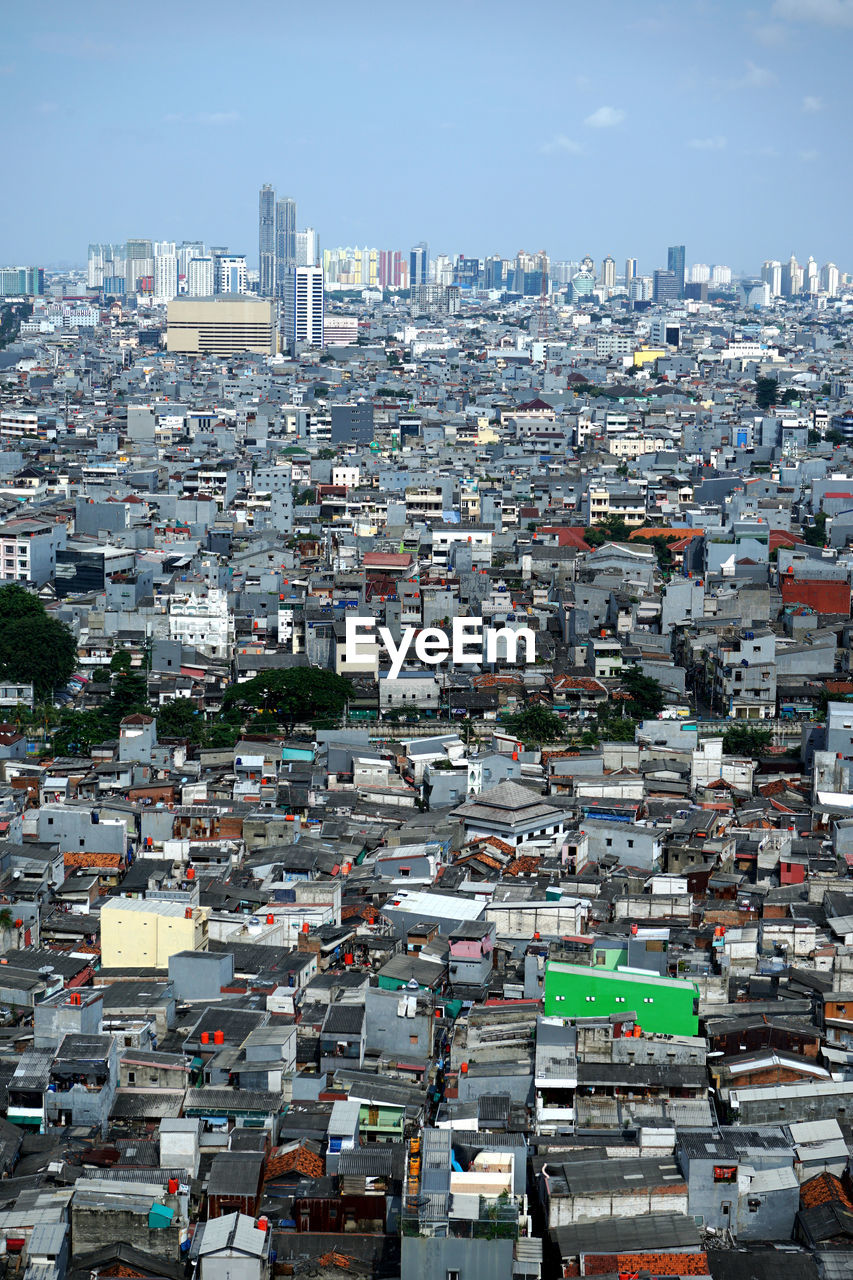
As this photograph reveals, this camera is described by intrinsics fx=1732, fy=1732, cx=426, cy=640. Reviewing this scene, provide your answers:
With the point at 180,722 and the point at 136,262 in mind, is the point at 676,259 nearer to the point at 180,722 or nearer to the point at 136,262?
the point at 136,262

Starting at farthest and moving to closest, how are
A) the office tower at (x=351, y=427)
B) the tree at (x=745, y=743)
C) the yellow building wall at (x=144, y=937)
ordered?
the office tower at (x=351, y=427)
the tree at (x=745, y=743)
the yellow building wall at (x=144, y=937)

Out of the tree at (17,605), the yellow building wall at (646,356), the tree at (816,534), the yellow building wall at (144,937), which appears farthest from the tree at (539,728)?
the yellow building wall at (646,356)

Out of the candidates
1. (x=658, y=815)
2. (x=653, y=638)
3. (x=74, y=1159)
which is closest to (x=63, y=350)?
(x=653, y=638)

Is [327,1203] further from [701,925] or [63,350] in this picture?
[63,350]

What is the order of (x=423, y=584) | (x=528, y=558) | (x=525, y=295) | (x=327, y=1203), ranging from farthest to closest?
(x=525, y=295), (x=528, y=558), (x=423, y=584), (x=327, y=1203)

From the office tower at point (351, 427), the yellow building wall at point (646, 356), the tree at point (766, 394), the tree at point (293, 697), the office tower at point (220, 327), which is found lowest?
the tree at point (293, 697)

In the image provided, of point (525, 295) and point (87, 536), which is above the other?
point (525, 295)

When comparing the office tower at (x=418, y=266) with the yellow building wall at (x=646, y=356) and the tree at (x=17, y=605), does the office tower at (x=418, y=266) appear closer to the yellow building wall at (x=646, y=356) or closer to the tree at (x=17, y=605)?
the yellow building wall at (x=646, y=356)
